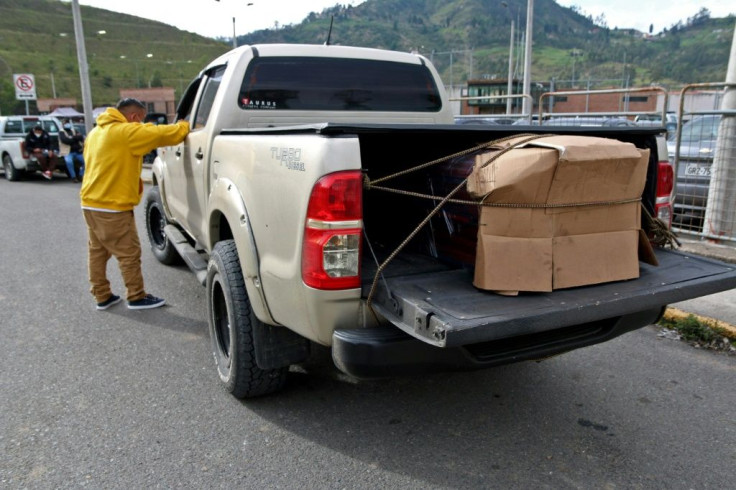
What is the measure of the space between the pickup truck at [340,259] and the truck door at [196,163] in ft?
0.12

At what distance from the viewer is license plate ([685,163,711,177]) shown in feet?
22.7

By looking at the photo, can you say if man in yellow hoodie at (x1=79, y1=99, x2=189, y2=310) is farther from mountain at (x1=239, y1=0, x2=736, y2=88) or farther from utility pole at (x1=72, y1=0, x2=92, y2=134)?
mountain at (x1=239, y1=0, x2=736, y2=88)

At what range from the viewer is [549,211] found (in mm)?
2635

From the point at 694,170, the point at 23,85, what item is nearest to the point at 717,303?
the point at 694,170

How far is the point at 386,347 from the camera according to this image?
246 centimetres

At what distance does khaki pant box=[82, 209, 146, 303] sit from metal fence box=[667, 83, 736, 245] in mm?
5835

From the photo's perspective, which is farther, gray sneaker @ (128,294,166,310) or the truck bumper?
gray sneaker @ (128,294,166,310)

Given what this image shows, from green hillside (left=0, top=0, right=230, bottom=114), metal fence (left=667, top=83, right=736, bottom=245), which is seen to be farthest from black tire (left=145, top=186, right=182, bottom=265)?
green hillside (left=0, top=0, right=230, bottom=114)

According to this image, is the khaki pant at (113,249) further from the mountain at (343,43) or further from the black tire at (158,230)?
the mountain at (343,43)

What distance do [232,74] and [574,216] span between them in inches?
107

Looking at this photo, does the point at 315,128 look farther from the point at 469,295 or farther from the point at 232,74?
the point at 232,74

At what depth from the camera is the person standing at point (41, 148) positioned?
639 inches

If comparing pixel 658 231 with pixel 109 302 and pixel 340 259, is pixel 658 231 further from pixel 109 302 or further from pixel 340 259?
pixel 109 302

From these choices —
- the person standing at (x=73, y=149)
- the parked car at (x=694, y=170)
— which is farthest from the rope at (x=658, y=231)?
the person standing at (x=73, y=149)
